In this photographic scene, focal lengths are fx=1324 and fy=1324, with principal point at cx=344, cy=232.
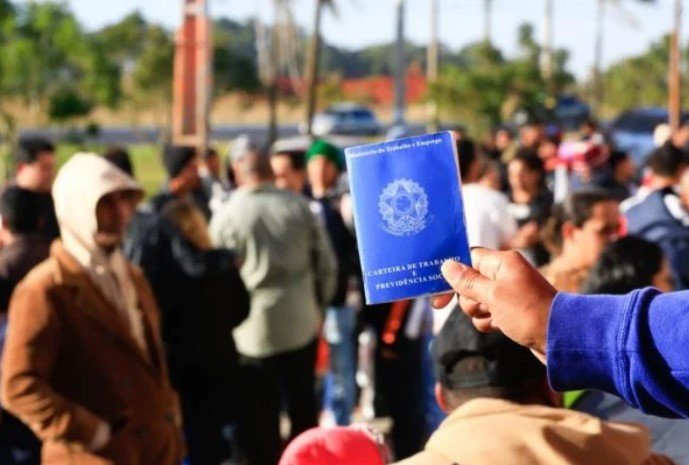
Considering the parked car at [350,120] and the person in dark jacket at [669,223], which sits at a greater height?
the person in dark jacket at [669,223]

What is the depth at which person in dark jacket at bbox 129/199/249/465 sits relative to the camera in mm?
6090

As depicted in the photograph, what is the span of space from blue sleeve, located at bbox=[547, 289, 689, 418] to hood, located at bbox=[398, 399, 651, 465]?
824mm

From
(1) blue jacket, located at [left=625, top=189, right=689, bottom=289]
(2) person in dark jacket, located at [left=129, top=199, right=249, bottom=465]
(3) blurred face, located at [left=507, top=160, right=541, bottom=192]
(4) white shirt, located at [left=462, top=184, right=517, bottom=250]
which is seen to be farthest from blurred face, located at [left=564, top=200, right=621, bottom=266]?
(3) blurred face, located at [left=507, top=160, right=541, bottom=192]

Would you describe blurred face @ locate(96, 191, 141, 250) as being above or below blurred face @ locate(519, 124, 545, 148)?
above

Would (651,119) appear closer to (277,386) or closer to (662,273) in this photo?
(277,386)

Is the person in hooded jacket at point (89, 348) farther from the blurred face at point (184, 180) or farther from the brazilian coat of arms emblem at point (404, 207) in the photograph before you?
the blurred face at point (184, 180)

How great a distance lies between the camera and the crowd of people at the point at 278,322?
3.05 m

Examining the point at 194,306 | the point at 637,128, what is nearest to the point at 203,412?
the point at 194,306

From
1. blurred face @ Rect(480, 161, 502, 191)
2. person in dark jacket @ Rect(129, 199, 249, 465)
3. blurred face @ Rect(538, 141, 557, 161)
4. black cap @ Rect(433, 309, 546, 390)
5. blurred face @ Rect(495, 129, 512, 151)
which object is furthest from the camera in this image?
blurred face @ Rect(495, 129, 512, 151)

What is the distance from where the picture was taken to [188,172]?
8117 mm

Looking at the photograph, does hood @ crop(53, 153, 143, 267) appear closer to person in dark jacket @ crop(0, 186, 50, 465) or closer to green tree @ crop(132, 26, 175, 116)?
person in dark jacket @ crop(0, 186, 50, 465)

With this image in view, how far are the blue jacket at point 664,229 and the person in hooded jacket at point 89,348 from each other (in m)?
2.43

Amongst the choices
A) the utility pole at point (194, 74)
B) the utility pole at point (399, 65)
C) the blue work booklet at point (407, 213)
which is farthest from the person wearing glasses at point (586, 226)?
the utility pole at point (399, 65)

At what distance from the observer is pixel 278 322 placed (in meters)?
6.85
